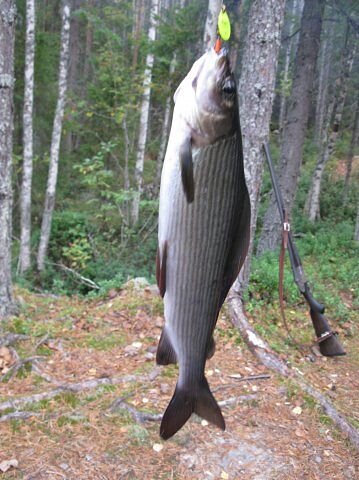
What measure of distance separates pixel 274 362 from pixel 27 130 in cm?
643

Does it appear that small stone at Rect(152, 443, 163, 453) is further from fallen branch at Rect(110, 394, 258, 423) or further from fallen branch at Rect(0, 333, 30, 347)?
fallen branch at Rect(0, 333, 30, 347)

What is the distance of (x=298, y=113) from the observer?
27.2 feet

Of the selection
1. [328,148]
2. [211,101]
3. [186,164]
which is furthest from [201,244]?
[328,148]

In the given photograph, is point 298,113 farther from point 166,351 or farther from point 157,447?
point 166,351

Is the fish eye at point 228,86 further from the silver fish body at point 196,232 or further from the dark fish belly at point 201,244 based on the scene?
the dark fish belly at point 201,244

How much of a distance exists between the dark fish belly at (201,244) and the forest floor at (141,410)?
192 centimetres

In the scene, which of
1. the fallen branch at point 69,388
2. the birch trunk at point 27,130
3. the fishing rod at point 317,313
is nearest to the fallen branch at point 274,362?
the fishing rod at point 317,313

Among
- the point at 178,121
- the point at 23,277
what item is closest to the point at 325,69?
the point at 23,277

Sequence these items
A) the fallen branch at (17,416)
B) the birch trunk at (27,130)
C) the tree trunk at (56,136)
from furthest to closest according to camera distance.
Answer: the tree trunk at (56,136) → the birch trunk at (27,130) → the fallen branch at (17,416)

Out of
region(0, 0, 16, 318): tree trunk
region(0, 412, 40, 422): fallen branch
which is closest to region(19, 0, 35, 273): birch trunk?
region(0, 0, 16, 318): tree trunk

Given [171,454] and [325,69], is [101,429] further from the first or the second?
[325,69]

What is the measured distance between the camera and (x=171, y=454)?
9.55 feet

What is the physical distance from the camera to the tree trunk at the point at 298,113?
8.22 meters

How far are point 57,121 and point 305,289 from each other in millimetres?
6310
